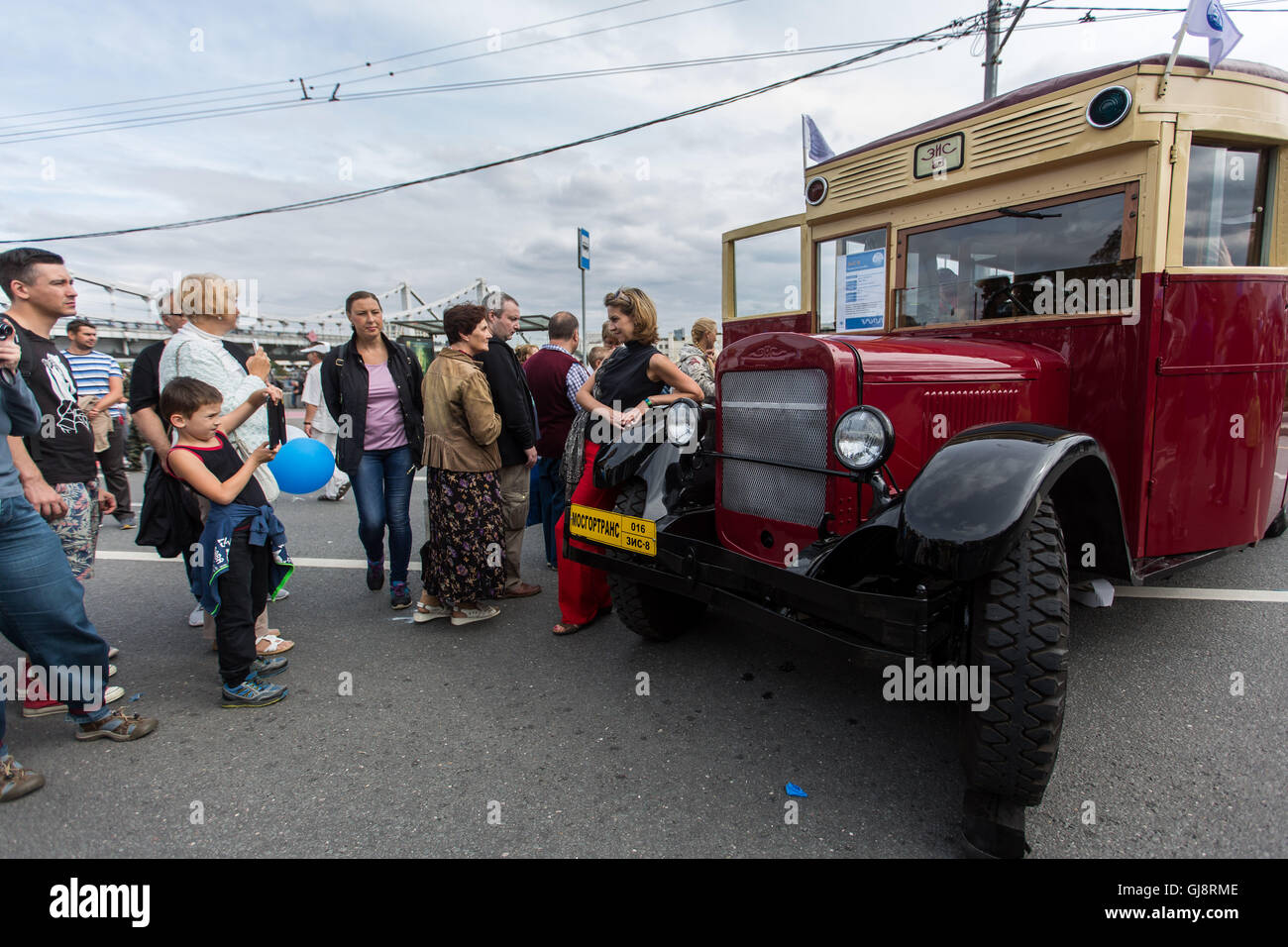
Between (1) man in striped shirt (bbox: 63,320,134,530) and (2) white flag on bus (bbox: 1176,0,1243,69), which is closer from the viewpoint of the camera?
(2) white flag on bus (bbox: 1176,0,1243,69)

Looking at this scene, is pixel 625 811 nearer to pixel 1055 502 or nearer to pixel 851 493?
pixel 851 493

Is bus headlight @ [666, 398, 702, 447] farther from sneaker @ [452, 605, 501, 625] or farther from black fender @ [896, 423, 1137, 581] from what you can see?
sneaker @ [452, 605, 501, 625]

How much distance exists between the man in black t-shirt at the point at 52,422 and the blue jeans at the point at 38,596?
18 cm

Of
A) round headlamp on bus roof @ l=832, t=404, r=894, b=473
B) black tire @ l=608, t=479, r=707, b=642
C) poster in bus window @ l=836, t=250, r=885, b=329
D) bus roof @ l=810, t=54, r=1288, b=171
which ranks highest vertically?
bus roof @ l=810, t=54, r=1288, b=171

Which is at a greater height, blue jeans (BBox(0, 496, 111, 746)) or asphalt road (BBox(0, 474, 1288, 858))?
blue jeans (BBox(0, 496, 111, 746))

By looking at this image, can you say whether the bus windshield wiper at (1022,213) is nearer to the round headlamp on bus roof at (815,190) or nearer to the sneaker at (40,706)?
the round headlamp on bus roof at (815,190)

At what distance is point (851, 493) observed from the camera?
2.51 metres

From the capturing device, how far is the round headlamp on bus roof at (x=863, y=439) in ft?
7.21

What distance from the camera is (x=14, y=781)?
218cm

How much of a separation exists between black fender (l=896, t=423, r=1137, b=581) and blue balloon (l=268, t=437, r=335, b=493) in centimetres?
378

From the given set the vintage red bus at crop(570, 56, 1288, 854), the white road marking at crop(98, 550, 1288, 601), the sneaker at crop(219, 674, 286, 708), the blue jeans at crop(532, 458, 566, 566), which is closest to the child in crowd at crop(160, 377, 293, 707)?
the sneaker at crop(219, 674, 286, 708)

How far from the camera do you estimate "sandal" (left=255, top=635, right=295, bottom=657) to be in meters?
3.20

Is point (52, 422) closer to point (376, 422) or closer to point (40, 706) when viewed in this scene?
point (40, 706)

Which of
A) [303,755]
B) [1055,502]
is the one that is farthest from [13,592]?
[1055,502]
